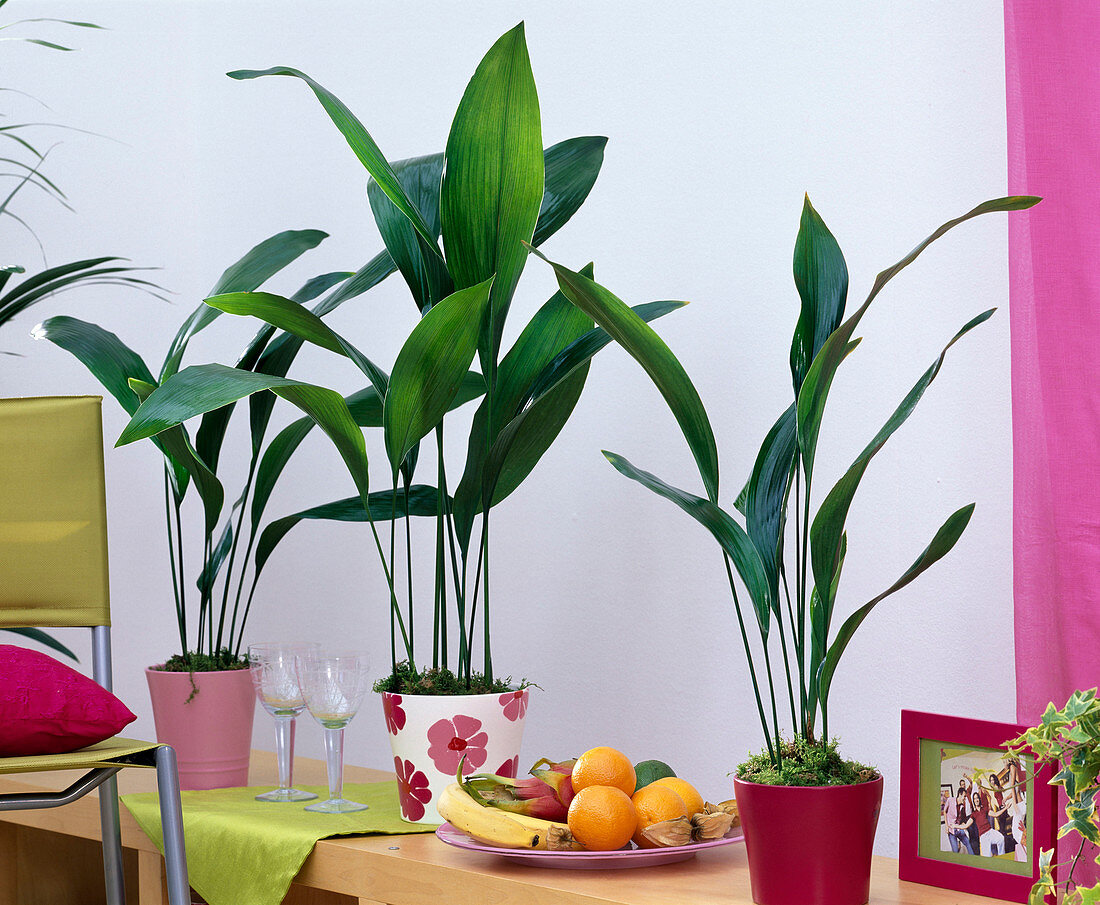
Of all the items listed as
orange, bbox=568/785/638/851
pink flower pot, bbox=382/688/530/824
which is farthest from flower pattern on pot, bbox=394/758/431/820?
orange, bbox=568/785/638/851

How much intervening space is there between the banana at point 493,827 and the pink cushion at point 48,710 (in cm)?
40

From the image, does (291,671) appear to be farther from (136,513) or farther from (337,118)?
(136,513)

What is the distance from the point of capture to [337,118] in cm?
118

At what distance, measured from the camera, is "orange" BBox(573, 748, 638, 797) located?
1.15 m

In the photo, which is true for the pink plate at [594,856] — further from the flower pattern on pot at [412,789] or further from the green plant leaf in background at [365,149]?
the green plant leaf in background at [365,149]

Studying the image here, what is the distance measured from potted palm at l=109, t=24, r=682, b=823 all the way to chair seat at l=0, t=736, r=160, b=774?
0.85 ft

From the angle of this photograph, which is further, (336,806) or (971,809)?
(336,806)

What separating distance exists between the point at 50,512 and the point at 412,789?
0.61 m

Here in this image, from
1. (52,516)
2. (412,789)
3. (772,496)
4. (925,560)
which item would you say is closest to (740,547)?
(772,496)

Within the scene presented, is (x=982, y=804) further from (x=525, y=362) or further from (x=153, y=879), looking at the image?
(x=153, y=879)

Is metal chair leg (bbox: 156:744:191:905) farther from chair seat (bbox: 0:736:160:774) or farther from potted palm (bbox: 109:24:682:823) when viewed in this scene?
potted palm (bbox: 109:24:682:823)

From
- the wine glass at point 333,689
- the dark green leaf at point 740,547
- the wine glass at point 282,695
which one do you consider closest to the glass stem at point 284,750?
the wine glass at point 282,695

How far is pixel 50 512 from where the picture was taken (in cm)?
150

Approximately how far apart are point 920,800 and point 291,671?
72 centimetres
